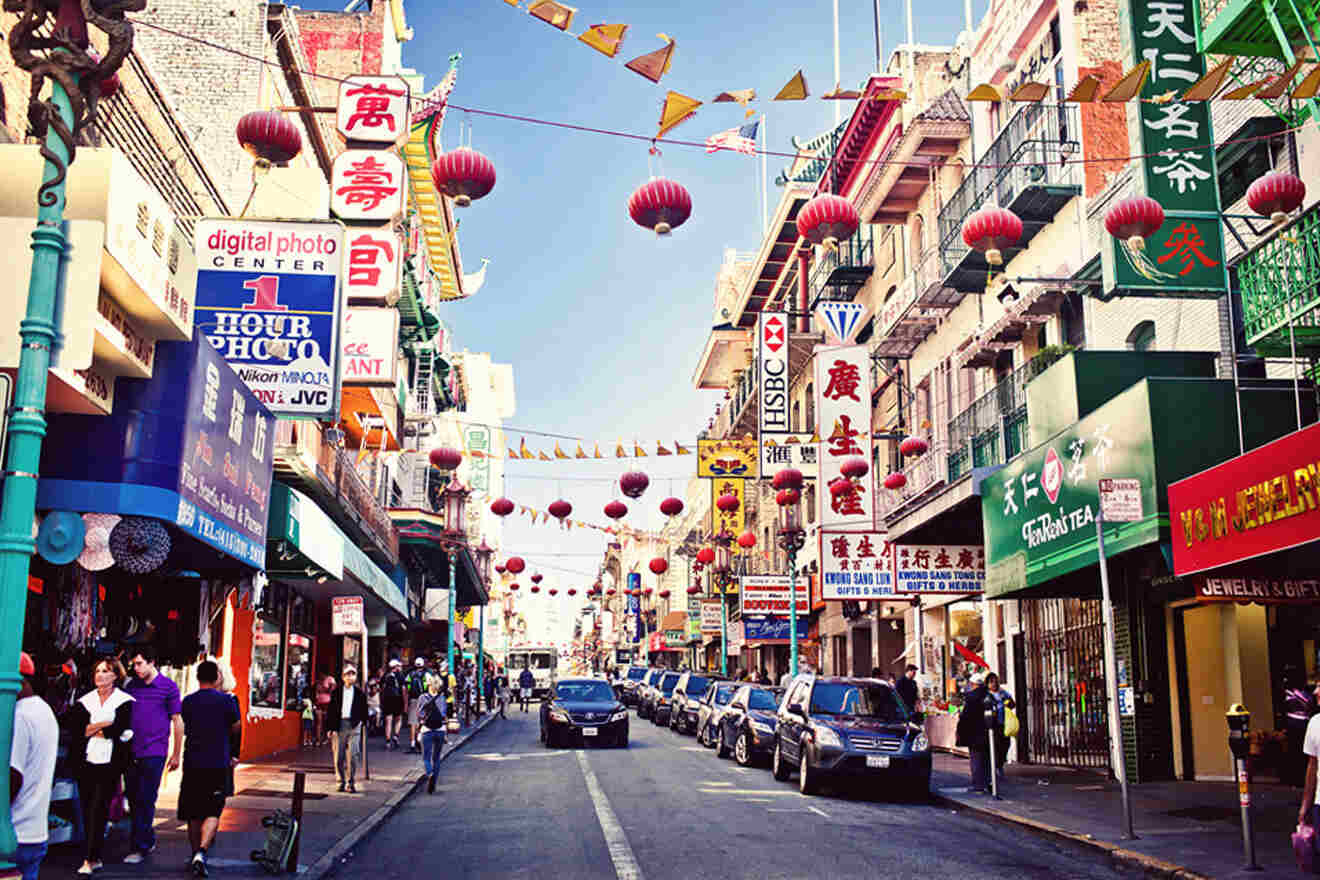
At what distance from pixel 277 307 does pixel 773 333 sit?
20.2 meters

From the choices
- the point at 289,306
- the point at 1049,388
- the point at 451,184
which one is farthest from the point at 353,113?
the point at 1049,388

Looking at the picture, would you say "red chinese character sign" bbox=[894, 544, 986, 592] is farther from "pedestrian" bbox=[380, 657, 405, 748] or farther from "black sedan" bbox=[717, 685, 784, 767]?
"pedestrian" bbox=[380, 657, 405, 748]

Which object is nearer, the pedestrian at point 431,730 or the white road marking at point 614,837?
the white road marking at point 614,837

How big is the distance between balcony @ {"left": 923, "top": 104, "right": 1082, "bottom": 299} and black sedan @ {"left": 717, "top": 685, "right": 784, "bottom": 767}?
925 centimetres

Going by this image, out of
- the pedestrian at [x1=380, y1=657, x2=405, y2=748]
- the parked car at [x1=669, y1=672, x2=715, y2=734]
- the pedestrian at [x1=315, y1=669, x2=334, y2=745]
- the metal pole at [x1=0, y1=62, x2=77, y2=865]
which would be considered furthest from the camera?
the parked car at [x1=669, y1=672, x2=715, y2=734]

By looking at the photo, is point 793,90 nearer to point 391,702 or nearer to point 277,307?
point 277,307

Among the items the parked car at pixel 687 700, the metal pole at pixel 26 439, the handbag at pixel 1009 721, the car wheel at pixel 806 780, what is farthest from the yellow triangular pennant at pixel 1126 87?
the parked car at pixel 687 700

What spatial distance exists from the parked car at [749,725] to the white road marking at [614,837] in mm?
4135

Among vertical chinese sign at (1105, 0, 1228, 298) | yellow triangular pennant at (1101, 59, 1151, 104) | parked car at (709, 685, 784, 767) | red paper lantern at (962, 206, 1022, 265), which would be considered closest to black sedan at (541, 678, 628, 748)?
parked car at (709, 685, 784, 767)

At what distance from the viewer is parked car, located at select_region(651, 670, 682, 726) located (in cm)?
3950

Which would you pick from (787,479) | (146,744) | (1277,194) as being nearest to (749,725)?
(787,479)

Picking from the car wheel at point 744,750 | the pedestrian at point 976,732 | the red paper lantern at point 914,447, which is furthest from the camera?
the red paper lantern at point 914,447

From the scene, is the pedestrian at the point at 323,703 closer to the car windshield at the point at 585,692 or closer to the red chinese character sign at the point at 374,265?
the car windshield at the point at 585,692

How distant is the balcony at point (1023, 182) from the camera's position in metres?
21.1
